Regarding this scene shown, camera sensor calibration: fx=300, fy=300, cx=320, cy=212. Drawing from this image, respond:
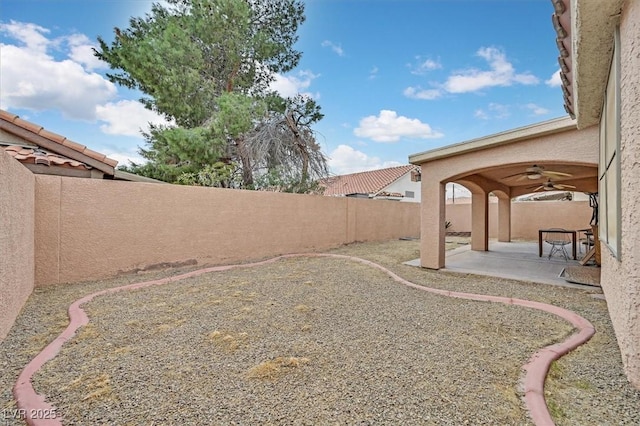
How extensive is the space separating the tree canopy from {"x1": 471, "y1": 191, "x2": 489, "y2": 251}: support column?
812cm

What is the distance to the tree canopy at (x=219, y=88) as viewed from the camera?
12.3 meters

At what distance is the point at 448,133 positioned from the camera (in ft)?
71.2

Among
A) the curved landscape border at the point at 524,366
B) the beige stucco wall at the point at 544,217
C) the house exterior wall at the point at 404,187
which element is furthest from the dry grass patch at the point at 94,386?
the house exterior wall at the point at 404,187

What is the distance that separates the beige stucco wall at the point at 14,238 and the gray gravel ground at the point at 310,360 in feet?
1.19

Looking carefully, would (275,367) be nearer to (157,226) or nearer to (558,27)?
(558,27)

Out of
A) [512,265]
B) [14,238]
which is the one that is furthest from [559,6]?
[14,238]

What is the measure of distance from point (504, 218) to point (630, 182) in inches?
654

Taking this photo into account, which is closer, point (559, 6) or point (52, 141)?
point (559, 6)

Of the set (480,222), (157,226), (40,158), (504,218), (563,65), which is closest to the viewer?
(563,65)

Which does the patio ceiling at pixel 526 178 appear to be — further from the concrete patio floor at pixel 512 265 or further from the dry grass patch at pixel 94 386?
the dry grass patch at pixel 94 386

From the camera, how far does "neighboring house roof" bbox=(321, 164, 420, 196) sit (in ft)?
97.7

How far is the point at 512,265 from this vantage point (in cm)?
1062

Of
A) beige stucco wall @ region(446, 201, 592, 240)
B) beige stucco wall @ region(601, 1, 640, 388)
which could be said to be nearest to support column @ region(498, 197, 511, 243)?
beige stucco wall @ region(446, 201, 592, 240)

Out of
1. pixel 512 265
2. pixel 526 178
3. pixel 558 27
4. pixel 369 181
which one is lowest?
pixel 512 265
